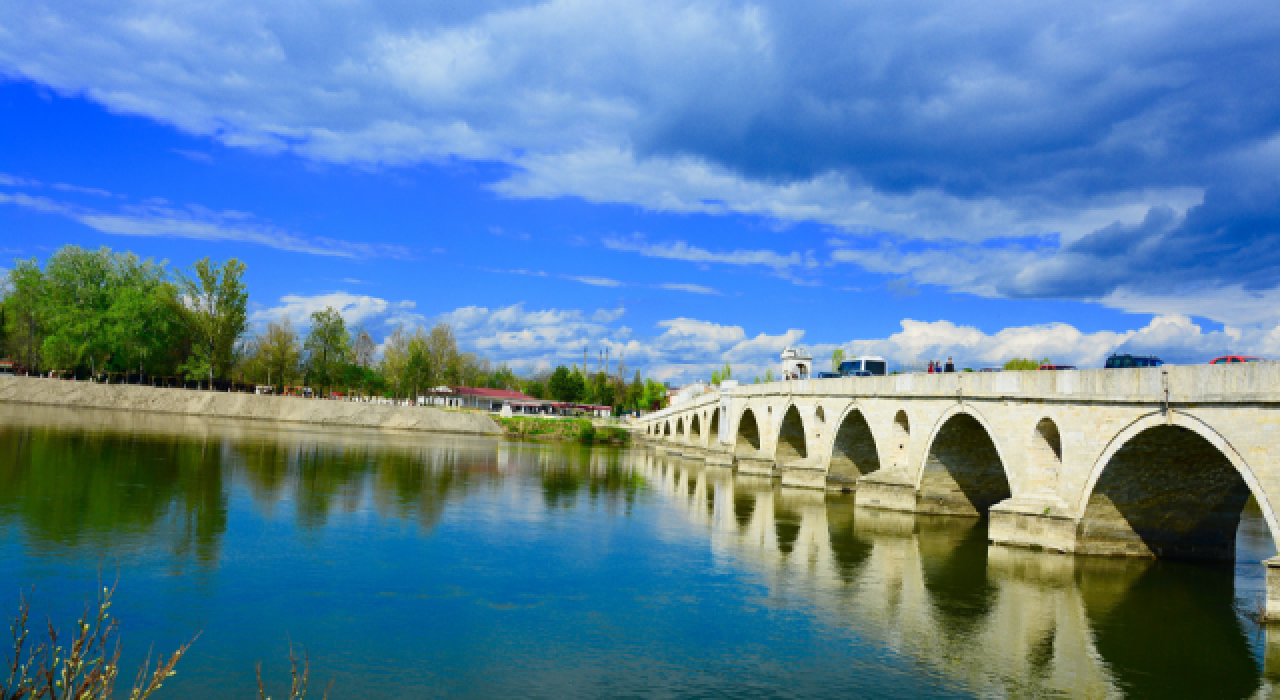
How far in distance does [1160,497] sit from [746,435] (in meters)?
37.5

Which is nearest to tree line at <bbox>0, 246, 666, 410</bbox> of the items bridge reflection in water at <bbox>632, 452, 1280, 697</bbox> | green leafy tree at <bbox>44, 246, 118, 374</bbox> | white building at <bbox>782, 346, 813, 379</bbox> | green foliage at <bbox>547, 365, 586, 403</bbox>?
green leafy tree at <bbox>44, 246, 118, 374</bbox>

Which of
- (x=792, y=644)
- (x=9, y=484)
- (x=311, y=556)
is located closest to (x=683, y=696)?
(x=792, y=644)

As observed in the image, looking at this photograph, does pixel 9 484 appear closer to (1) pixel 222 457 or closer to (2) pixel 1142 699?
(1) pixel 222 457

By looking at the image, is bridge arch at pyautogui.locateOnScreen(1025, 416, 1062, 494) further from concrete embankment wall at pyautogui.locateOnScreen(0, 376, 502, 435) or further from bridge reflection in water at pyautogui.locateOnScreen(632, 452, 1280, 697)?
concrete embankment wall at pyautogui.locateOnScreen(0, 376, 502, 435)

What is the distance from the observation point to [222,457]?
3791 centimetres

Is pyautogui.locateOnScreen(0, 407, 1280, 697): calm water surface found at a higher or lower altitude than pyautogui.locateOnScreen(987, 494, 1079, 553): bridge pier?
lower

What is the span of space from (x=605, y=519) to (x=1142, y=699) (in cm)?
1830

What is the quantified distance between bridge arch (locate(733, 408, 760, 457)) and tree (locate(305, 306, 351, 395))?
5351cm

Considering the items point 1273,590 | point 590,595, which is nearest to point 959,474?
point 1273,590

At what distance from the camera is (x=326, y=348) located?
90188 mm

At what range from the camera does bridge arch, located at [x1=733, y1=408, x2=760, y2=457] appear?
55438mm

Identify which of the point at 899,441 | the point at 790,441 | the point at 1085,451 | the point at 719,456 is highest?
the point at 1085,451

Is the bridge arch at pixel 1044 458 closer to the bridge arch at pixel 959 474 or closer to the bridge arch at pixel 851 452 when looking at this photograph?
the bridge arch at pixel 959 474

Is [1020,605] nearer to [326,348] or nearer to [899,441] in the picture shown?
[899,441]
